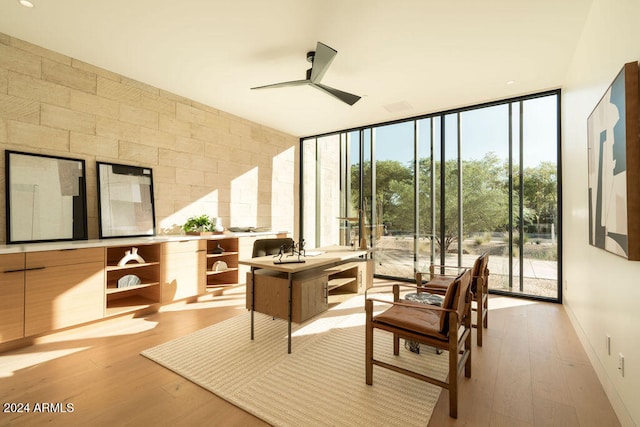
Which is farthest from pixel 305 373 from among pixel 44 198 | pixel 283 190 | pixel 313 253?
pixel 283 190

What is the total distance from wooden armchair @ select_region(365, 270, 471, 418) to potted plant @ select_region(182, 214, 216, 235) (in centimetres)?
334

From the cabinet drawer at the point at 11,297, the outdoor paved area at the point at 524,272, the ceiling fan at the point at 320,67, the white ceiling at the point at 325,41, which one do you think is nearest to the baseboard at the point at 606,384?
the outdoor paved area at the point at 524,272

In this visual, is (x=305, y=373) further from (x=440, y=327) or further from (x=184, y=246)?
(x=184, y=246)

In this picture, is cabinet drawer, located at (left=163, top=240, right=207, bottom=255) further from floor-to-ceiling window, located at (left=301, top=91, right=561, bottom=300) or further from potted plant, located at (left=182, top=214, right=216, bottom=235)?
floor-to-ceiling window, located at (left=301, top=91, right=561, bottom=300)

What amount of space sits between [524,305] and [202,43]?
5.44 metres

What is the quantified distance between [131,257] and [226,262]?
5.18ft

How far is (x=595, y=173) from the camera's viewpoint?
7.97ft

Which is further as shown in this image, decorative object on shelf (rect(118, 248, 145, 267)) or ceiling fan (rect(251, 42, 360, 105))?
decorative object on shelf (rect(118, 248, 145, 267))

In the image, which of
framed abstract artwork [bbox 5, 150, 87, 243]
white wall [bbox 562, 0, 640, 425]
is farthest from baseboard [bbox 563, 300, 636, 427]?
framed abstract artwork [bbox 5, 150, 87, 243]

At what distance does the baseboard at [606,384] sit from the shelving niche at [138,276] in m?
4.57

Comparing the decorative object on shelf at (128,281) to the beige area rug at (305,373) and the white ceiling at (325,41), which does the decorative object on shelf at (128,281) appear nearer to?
the beige area rug at (305,373)

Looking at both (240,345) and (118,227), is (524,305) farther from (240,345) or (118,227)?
(118,227)

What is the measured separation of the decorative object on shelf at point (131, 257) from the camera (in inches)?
142

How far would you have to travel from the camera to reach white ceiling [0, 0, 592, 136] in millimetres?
2705
